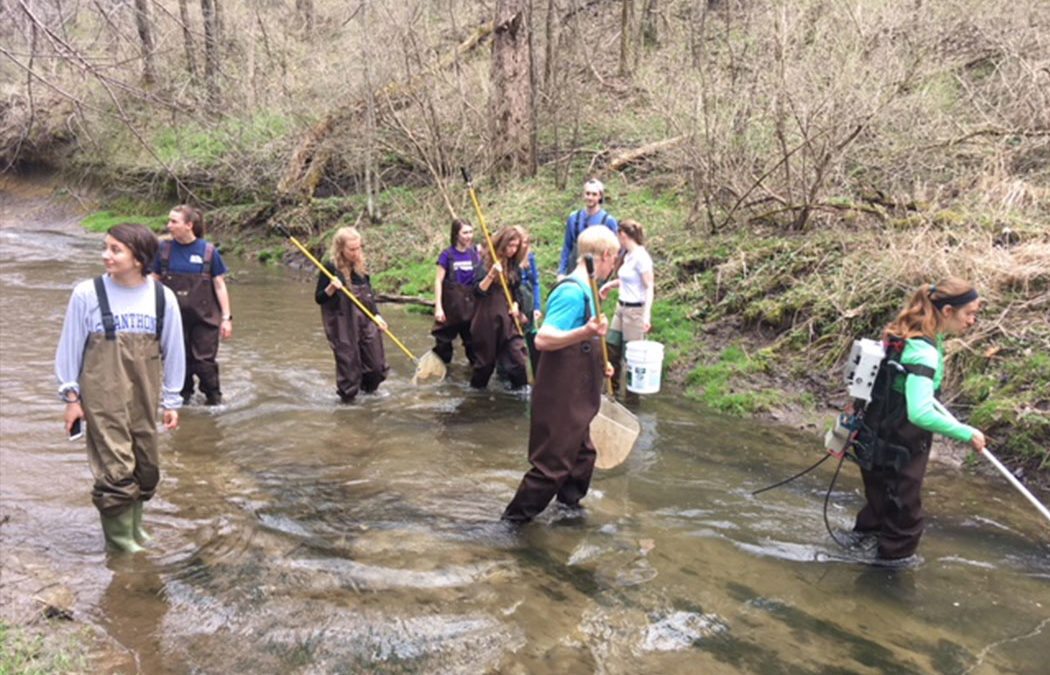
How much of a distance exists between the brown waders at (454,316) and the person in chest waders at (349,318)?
31.2 inches

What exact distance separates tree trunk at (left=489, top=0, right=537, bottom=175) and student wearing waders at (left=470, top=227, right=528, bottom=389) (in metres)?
8.89

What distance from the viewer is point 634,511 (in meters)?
5.87

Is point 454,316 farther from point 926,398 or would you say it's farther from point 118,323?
point 926,398

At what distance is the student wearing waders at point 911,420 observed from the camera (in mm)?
4578

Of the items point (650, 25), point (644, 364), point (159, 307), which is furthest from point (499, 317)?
point (650, 25)

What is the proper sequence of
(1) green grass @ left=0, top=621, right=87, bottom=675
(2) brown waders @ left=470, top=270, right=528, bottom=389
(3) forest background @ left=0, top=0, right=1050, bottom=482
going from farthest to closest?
(2) brown waders @ left=470, top=270, right=528, bottom=389 → (3) forest background @ left=0, top=0, right=1050, bottom=482 → (1) green grass @ left=0, top=621, right=87, bottom=675

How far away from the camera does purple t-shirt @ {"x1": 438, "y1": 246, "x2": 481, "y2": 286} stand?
8.59m

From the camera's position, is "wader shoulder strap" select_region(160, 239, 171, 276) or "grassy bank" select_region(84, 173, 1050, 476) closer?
"wader shoulder strap" select_region(160, 239, 171, 276)

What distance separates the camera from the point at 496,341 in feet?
28.4

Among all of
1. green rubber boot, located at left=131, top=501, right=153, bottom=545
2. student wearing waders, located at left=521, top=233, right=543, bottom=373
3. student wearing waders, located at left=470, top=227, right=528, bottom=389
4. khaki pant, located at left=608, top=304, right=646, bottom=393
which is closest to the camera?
green rubber boot, located at left=131, top=501, right=153, bottom=545

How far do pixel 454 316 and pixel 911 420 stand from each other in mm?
5184

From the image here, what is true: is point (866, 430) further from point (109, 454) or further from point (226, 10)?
point (226, 10)

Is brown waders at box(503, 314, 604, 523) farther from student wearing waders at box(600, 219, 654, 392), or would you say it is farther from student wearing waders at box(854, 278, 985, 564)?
student wearing waders at box(600, 219, 654, 392)

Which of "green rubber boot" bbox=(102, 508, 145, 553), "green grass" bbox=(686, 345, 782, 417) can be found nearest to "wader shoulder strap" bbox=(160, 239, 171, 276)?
"green rubber boot" bbox=(102, 508, 145, 553)
